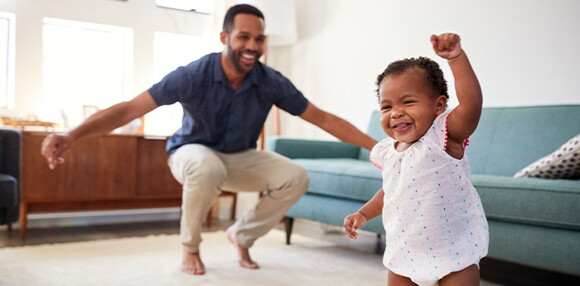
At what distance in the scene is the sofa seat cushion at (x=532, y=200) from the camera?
5.89 ft

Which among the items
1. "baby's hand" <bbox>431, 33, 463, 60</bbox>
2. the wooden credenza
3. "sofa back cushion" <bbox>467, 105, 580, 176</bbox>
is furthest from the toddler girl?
the wooden credenza

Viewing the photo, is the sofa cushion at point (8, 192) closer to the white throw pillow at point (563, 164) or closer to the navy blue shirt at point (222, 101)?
the navy blue shirt at point (222, 101)

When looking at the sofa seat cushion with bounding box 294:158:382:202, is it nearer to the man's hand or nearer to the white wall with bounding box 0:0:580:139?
the white wall with bounding box 0:0:580:139

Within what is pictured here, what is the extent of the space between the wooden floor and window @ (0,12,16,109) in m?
0.82

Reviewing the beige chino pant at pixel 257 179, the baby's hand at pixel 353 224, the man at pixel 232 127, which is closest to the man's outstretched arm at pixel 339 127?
the man at pixel 232 127

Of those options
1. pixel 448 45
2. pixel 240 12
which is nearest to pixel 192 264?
pixel 240 12

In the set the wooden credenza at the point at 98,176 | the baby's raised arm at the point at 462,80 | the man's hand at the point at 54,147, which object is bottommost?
the wooden credenza at the point at 98,176

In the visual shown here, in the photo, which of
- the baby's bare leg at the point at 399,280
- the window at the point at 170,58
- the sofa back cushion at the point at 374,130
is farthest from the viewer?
the window at the point at 170,58

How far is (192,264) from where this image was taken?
89.4 inches

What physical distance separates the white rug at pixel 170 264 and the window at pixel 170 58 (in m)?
1.21

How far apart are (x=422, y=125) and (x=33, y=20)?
123 inches

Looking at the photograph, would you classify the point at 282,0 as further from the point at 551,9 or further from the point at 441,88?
the point at 441,88

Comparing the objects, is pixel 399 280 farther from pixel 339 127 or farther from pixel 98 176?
pixel 98 176

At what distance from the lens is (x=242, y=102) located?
2.37 metres
